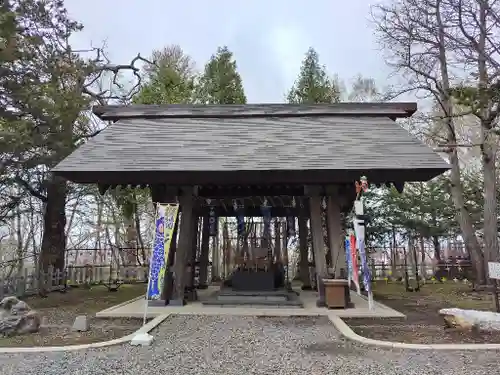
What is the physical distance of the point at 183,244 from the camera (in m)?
8.27

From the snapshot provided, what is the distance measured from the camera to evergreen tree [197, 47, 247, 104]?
19.1 metres

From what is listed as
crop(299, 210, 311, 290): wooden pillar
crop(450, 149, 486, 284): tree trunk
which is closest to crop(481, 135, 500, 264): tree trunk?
crop(450, 149, 486, 284): tree trunk

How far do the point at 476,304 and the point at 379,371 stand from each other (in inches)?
249

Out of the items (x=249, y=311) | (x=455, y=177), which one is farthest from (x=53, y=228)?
(x=455, y=177)

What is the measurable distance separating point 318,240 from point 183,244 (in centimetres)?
285

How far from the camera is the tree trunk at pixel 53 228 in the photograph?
11828 millimetres

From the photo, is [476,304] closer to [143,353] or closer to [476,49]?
[476,49]

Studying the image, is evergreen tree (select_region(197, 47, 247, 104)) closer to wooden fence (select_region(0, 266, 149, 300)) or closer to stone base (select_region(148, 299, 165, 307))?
wooden fence (select_region(0, 266, 149, 300))

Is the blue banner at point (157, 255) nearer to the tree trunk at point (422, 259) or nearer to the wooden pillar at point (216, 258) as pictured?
the wooden pillar at point (216, 258)

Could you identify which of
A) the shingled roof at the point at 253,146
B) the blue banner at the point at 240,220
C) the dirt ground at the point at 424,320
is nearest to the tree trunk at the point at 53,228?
the shingled roof at the point at 253,146

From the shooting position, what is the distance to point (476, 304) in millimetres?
8859

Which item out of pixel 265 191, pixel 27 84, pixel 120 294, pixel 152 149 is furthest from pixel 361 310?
pixel 27 84

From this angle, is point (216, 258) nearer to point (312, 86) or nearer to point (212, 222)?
point (212, 222)

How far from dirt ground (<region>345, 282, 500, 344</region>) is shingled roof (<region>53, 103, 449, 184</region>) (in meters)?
2.54
